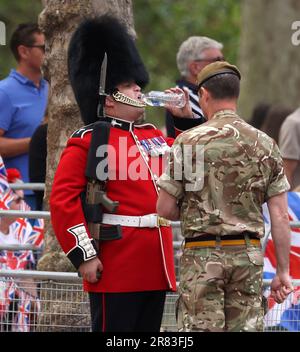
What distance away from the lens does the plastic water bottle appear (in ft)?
25.2

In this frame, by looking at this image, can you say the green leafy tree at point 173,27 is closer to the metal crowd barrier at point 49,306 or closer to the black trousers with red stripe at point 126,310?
the metal crowd barrier at point 49,306

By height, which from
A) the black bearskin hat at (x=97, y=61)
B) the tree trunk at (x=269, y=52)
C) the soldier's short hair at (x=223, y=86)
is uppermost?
the tree trunk at (x=269, y=52)

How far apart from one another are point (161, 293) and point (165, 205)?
60cm

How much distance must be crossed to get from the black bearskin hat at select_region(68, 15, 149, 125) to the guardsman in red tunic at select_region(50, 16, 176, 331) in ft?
0.10

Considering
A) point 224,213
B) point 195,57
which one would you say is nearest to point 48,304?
point 224,213

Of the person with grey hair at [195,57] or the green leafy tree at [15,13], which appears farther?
the green leafy tree at [15,13]

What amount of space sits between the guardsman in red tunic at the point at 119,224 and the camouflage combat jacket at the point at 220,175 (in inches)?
13.6

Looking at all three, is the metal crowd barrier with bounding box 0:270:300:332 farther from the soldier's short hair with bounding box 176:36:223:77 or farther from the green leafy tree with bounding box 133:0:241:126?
the green leafy tree with bounding box 133:0:241:126

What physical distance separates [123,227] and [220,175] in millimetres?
673

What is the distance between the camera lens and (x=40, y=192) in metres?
Result: 10.3

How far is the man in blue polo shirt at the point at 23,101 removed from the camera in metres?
10.6

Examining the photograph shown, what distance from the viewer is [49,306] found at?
27.7 ft

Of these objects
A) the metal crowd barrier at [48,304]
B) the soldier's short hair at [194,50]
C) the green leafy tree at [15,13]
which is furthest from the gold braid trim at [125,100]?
the green leafy tree at [15,13]

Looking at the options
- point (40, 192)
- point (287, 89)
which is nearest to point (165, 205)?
point (40, 192)
